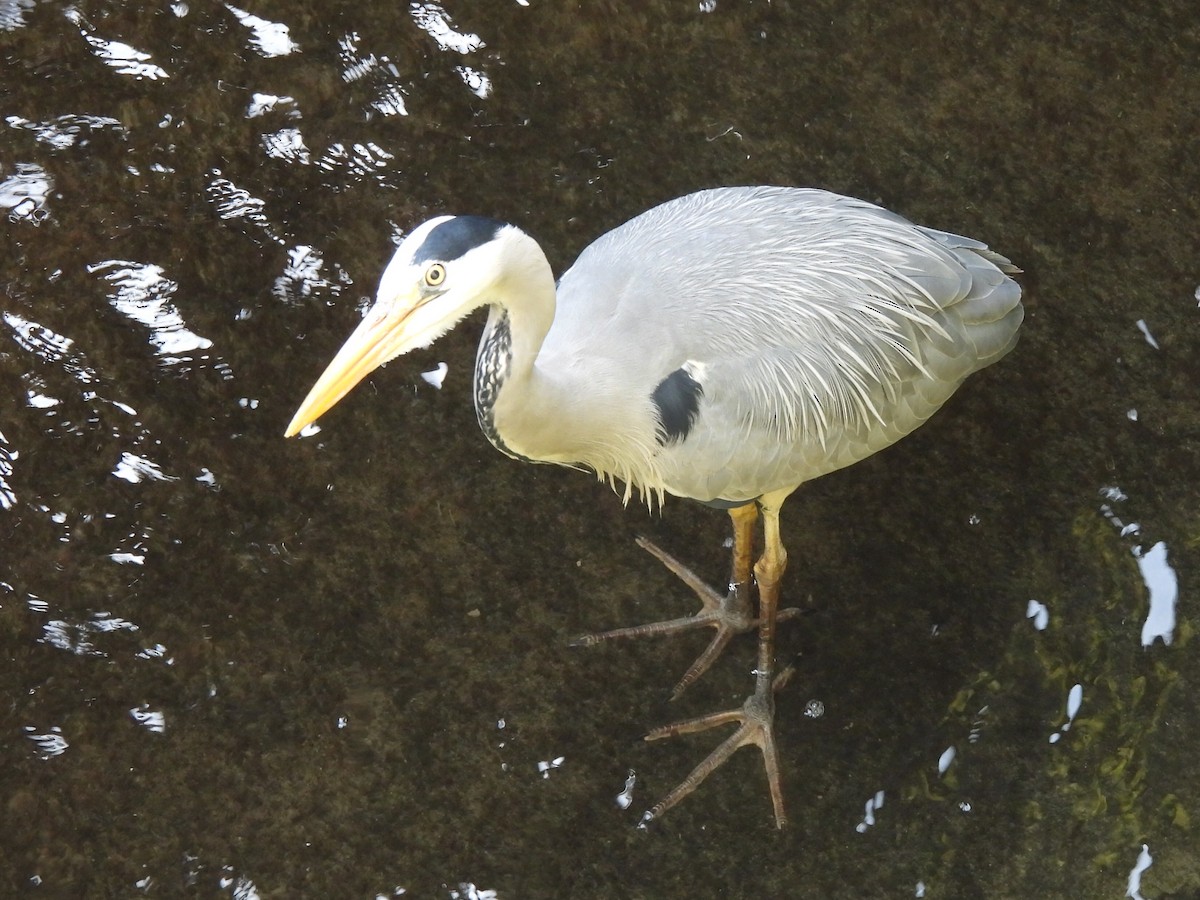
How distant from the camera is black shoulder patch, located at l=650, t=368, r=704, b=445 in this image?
2.39 m

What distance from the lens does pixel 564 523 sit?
3006 millimetres

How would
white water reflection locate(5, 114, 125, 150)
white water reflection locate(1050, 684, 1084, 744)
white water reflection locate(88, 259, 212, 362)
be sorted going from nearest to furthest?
white water reflection locate(1050, 684, 1084, 744) < white water reflection locate(88, 259, 212, 362) < white water reflection locate(5, 114, 125, 150)

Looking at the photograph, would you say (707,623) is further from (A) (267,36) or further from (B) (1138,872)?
(A) (267,36)

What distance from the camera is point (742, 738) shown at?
2781 millimetres

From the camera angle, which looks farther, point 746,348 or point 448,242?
point 746,348

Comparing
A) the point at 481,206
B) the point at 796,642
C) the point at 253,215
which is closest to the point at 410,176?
the point at 481,206

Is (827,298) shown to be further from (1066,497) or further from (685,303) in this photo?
(1066,497)

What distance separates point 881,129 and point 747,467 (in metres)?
1.43

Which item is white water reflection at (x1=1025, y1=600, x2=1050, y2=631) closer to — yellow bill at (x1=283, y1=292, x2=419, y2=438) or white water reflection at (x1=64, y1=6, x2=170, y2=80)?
yellow bill at (x1=283, y1=292, x2=419, y2=438)

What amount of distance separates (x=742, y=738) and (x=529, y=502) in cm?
77

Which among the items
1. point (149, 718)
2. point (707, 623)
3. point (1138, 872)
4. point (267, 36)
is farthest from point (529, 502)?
point (1138, 872)

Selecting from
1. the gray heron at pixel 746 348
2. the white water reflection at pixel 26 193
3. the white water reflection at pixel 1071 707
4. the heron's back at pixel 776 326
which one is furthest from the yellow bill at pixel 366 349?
the white water reflection at pixel 1071 707

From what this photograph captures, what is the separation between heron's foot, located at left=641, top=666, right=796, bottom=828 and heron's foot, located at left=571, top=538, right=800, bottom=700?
100 millimetres

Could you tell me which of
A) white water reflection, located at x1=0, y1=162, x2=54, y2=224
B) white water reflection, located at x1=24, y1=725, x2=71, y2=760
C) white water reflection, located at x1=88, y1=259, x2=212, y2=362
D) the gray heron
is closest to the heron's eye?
the gray heron
